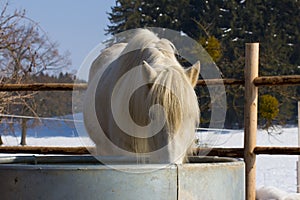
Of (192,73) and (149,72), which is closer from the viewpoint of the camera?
(149,72)

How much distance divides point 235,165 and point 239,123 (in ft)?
71.8

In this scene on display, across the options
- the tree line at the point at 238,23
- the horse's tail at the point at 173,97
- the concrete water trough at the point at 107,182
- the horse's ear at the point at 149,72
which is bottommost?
the concrete water trough at the point at 107,182

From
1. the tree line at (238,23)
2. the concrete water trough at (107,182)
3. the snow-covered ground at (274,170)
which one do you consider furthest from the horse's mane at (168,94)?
the tree line at (238,23)

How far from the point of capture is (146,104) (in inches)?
118

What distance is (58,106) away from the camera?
18797 millimetres

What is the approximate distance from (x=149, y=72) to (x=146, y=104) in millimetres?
156

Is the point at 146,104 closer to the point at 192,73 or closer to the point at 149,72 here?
the point at 149,72

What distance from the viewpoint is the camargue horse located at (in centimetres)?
275

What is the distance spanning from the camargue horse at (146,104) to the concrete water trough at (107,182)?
78 centimetres

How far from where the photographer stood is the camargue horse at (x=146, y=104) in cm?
275

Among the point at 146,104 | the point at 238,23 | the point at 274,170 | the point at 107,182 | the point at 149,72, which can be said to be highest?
the point at 238,23

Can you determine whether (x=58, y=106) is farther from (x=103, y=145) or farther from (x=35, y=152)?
(x=103, y=145)

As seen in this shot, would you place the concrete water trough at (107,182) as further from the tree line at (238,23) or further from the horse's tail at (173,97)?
the tree line at (238,23)

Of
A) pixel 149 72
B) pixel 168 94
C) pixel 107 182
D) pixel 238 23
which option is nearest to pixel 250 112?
pixel 149 72
